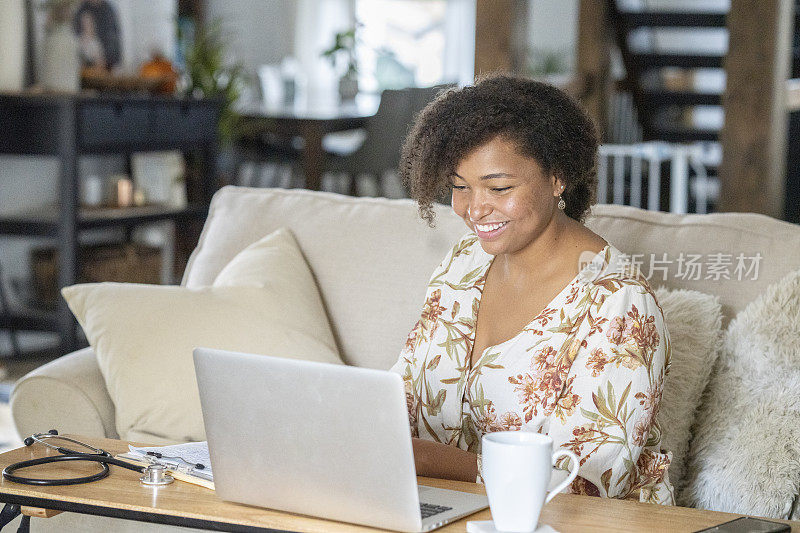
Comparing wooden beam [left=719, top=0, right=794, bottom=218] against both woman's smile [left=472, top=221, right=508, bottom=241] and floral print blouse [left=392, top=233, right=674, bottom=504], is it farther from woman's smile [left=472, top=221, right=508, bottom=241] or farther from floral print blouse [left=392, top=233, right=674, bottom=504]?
woman's smile [left=472, top=221, right=508, bottom=241]

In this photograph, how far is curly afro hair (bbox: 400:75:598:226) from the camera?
157 cm

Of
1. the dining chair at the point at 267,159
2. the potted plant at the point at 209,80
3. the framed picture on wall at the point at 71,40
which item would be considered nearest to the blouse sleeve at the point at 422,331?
the framed picture on wall at the point at 71,40

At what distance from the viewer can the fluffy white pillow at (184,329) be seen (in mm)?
2061

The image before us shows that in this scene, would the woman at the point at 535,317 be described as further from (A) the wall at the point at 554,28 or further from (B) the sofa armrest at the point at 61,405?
(A) the wall at the point at 554,28

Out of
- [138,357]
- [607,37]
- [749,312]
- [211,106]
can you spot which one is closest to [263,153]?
[211,106]

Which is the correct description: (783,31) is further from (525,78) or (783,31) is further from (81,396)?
(81,396)

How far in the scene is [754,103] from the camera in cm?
376

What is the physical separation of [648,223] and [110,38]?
11.3ft

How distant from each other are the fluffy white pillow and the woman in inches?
18.3

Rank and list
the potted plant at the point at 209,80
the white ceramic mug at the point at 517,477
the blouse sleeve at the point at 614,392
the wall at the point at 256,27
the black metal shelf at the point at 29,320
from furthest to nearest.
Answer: the wall at the point at 256,27, the potted plant at the point at 209,80, the black metal shelf at the point at 29,320, the blouse sleeve at the point at 614,392, the white ceramic mug at the point at 517,477

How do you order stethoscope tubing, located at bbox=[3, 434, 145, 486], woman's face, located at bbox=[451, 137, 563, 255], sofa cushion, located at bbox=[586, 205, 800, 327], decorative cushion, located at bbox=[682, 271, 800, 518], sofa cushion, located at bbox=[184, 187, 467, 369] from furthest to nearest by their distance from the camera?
sofa cushion, located at bbox=[184, 187, 467, 369], sofa cushion, located at bbox=[586, 205, 800, 327], decorative cushion, located at bbox=[682, 271, 800, 518], woman's face, located at bbox=[451, 137, 563, 255], stethoscope tubing, located at bbox=[3, 434, 145, 486]

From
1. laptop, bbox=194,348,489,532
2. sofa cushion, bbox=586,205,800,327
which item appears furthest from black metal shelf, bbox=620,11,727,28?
laptop, bbox=194,348,489,532

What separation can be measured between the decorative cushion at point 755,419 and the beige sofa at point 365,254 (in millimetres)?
112

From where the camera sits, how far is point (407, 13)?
9.78 meters
